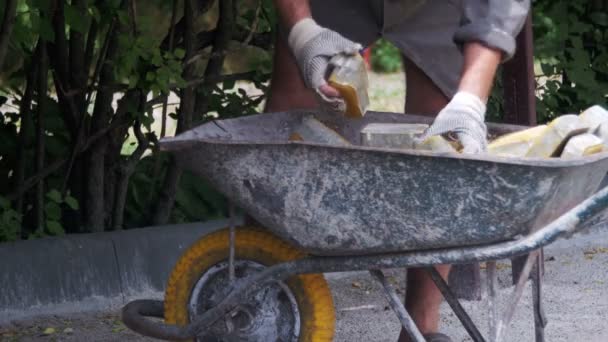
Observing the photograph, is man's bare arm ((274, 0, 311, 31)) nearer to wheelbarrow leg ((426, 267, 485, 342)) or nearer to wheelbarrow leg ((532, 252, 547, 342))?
wheelbarrow leg ((426, 267, 485, 342))

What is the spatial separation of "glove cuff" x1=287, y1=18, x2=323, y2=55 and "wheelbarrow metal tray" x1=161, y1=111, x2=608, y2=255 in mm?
406

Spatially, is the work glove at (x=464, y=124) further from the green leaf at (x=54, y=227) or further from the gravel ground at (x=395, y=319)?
the green leaf at (x=54, y=227)

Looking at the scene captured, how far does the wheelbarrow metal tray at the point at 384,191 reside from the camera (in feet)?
9.18

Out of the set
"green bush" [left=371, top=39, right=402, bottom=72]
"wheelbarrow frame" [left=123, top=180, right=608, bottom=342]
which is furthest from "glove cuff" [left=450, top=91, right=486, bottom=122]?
"green bush" [left=371, top=39, right=402, bottom=72]

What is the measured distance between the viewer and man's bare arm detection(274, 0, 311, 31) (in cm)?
→ 334

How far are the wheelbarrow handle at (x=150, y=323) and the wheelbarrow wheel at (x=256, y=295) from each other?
10cm

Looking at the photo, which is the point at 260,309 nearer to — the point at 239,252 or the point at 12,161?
the point at 239,252

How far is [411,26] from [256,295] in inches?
41.4

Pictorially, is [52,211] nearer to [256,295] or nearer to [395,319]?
[395,319]

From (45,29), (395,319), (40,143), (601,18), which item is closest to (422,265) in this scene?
(395,319)

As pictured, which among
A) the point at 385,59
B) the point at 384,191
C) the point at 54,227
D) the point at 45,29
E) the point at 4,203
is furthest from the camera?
the point at 385,59

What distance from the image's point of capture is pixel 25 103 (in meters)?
4.84

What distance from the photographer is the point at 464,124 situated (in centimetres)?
294

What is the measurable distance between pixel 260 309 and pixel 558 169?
94cm
